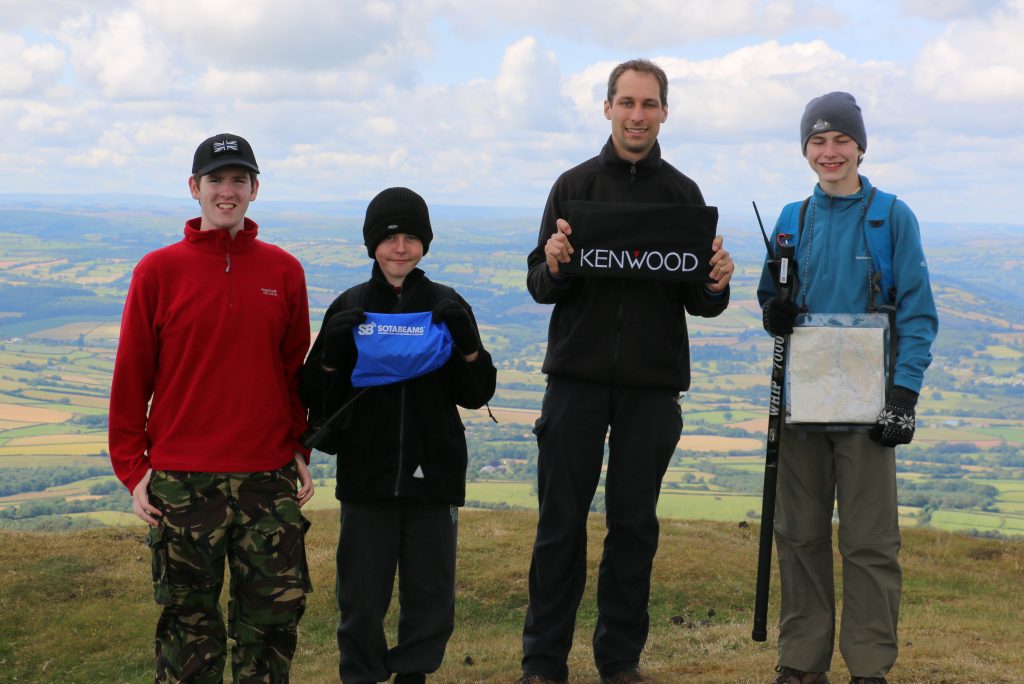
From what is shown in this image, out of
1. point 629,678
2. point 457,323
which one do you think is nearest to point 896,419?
point 629,678

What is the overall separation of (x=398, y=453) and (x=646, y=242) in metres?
1.95

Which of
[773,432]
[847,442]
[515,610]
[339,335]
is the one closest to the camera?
[339,335]

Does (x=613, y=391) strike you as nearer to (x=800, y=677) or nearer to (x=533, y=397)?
(x=800, y=677)

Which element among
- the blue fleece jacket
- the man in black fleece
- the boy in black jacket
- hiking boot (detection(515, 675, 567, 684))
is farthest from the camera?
hiking boot (detection(515, 675, 567, 684))

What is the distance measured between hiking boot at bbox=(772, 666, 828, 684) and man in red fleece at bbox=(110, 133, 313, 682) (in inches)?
124

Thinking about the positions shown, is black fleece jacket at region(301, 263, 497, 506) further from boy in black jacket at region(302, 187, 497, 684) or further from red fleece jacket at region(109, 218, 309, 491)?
red fleece jacket at region(109, 218, 309, 491)

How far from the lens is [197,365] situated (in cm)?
541

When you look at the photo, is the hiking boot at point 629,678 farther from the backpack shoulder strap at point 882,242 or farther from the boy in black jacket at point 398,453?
the backpack shoulder strap at point 882,242

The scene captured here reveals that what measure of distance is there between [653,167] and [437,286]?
1572mm

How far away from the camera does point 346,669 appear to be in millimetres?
6031

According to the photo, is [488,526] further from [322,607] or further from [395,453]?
[395,453]

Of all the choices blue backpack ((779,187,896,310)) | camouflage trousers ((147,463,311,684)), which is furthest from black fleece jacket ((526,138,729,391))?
camouflage trousers ((147,463,311,684))

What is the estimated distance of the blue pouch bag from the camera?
577 centimetres

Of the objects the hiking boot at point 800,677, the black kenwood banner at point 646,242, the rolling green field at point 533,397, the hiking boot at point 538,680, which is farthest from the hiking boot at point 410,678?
the rolling green field at point 533,397
